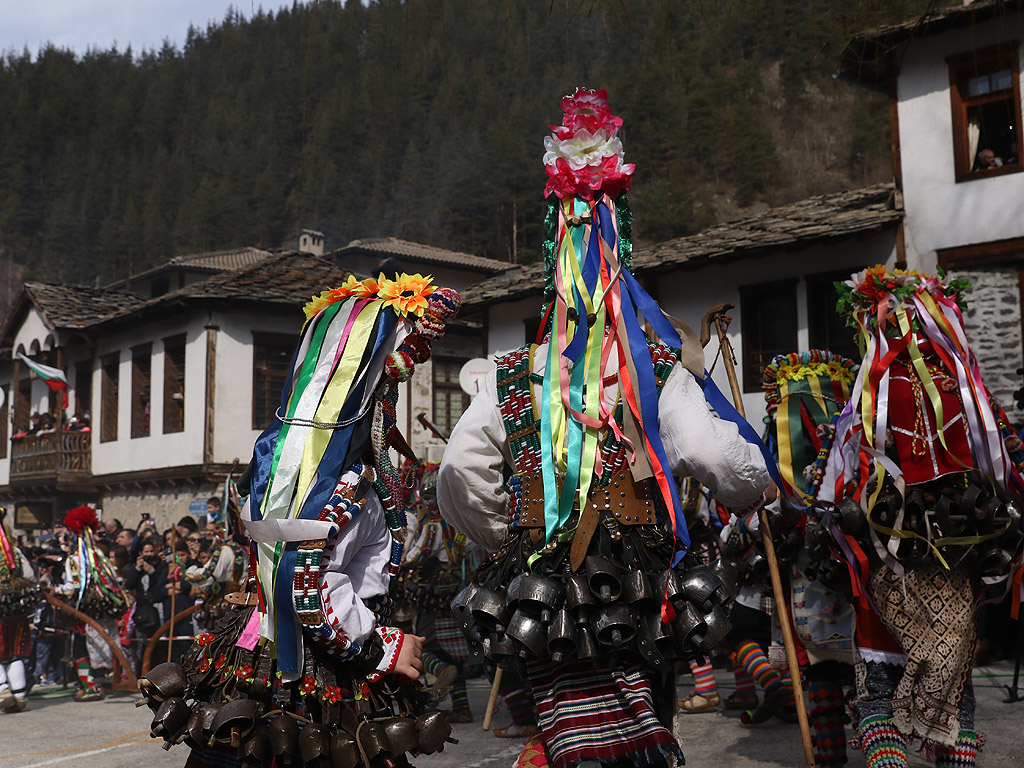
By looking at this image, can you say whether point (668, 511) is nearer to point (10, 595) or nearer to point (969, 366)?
point (969, 366)

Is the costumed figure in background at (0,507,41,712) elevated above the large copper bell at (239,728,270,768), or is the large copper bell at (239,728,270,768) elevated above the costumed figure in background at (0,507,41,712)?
the large copper bell at (239,728,270,768)

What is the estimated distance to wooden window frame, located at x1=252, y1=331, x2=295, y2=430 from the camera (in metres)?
23.4

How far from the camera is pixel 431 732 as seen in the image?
344cm

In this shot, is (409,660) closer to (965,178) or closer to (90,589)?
(90,589)

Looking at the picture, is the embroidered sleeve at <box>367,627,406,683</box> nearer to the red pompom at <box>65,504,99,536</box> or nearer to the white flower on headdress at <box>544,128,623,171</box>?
the white flower on headdress at <box>544,128,623,171</box>

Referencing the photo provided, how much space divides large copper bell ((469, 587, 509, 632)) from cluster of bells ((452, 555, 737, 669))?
3cm

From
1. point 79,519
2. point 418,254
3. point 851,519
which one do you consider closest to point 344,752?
point 851,519

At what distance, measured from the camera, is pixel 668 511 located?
3.71 metres

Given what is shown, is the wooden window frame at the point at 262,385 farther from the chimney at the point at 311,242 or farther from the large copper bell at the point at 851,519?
the large copper bell at the point at 851,519

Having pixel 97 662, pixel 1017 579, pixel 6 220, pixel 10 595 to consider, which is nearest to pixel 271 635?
pixel 1017 579

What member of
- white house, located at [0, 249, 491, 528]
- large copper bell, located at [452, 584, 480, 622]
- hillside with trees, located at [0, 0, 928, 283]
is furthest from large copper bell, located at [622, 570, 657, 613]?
white house, located at [0, 249, 491, 528]

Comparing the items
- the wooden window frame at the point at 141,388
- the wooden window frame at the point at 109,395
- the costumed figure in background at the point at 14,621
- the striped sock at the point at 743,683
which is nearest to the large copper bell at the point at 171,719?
the striped sock at the point at 743,683

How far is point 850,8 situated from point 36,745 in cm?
A: 775

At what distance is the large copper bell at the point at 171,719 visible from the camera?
3.34 m
